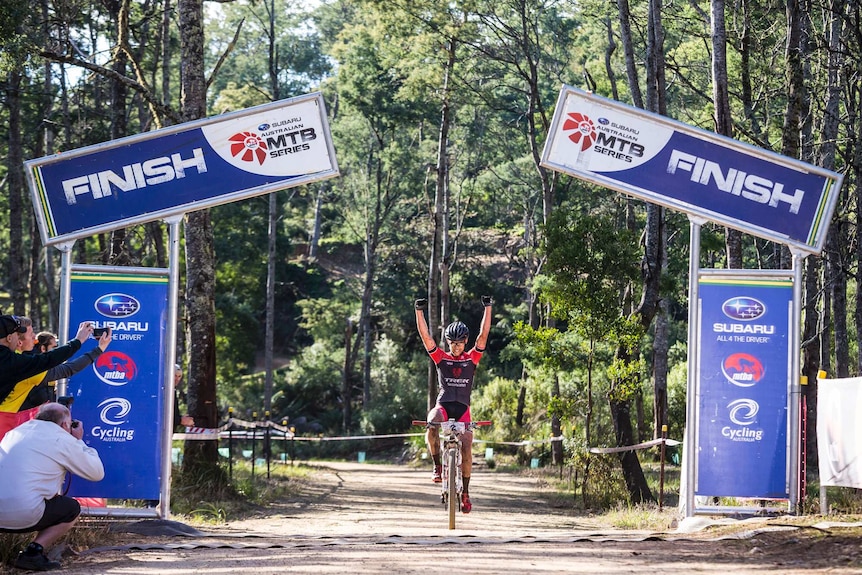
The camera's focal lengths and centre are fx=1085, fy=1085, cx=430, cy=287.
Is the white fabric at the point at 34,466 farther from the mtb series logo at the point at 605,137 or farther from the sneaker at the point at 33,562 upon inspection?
the mtb series logo at the point at 605,137

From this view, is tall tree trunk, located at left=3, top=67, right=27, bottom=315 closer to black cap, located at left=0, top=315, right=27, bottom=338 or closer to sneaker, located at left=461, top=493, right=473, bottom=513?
sneaker, located at left=461, top=493, right=473, bottom=513

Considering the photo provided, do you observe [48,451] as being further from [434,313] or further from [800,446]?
[434,313]

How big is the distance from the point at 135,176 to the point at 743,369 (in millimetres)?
6498

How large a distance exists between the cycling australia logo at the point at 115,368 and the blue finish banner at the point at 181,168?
1252mm

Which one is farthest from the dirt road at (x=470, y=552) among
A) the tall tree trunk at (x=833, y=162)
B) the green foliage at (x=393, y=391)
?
the green foliage at (x=393, y=391)

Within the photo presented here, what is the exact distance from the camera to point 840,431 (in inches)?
416

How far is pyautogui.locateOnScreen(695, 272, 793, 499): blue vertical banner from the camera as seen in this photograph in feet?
36.3

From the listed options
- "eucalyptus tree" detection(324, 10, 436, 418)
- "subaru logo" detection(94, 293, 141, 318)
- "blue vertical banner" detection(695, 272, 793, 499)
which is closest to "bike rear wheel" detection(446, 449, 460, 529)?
"blue vertical banner" detection(695, 272, 793, 499)

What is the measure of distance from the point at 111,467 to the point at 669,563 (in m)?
5.58

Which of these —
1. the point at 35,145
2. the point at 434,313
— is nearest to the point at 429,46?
the point at 434,313

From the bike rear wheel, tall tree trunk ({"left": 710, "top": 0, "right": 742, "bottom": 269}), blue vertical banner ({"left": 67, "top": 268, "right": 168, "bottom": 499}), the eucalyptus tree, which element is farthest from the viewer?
the eucalyptus tree

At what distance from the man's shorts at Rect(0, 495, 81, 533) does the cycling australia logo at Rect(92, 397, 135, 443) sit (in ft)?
8.21

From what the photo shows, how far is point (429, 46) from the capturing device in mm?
33812

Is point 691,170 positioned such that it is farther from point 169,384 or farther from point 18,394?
point 18,394
